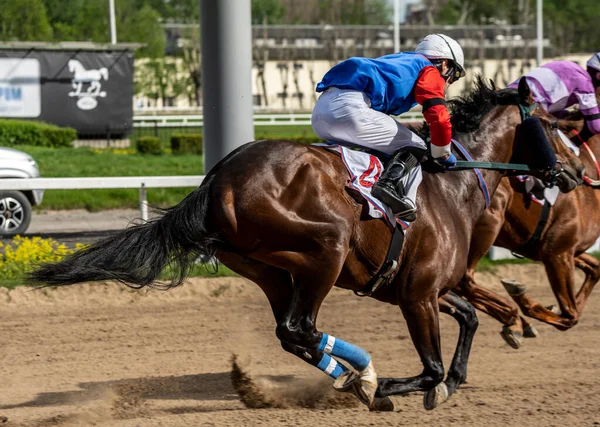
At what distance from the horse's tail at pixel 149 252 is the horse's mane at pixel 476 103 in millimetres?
1560

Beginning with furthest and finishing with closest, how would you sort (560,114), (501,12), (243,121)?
(501,12), (243,121), (560,114)

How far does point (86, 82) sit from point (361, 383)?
17.3 meters

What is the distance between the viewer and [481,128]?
5.39m

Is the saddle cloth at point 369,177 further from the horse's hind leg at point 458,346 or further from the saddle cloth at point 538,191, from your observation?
the saddle cloth at point 538,191

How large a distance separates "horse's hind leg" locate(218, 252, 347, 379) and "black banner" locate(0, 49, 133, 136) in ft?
54.6

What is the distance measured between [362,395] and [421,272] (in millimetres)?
707

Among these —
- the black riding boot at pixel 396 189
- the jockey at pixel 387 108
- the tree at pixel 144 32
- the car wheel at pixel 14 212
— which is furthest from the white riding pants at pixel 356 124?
the tree at pixel 144 32

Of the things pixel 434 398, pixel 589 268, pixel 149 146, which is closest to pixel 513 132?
pixel 434 398

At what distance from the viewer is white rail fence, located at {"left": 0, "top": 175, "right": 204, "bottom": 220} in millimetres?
8570

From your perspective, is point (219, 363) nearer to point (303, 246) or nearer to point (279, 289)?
point (279, 289)

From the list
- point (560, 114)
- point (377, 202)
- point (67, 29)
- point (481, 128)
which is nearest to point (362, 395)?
point (377, 202)

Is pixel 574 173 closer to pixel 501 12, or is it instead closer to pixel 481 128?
pixel 481 128

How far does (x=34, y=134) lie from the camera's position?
18.8 meters

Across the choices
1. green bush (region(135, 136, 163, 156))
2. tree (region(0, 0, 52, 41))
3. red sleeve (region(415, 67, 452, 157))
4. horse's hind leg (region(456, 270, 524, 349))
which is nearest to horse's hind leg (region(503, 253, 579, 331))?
horse's hind leg (region(456, 270, 524, 349))
